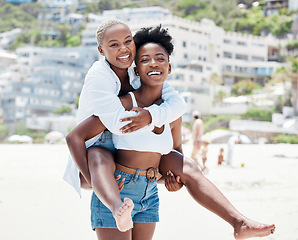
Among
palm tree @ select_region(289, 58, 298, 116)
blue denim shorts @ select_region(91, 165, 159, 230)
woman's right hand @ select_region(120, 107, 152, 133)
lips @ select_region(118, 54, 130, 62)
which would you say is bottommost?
palm tree @ select_region(289, 58, 298, 116)

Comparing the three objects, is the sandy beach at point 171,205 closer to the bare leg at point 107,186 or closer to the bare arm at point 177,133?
the bare arm at point 177,133

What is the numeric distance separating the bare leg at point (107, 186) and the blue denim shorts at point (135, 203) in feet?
0.63

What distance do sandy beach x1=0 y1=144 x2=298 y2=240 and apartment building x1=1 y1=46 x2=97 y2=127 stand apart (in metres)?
44.0

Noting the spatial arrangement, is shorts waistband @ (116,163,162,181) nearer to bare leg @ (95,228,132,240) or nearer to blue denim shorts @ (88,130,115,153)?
blue denim shorts @ (88,130,115,153)

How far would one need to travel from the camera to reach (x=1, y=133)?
54.7 m

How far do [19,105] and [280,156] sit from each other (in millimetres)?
44248

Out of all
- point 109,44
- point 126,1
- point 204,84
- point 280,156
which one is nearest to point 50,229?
point 109,44

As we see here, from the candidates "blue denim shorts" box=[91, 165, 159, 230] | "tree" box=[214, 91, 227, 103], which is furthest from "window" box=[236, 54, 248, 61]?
"blue denim shorts" box=[91, 165, 159, 230]

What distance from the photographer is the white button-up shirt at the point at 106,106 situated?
92.0 inches

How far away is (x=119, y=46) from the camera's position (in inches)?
97.0

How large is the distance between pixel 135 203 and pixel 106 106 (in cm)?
55

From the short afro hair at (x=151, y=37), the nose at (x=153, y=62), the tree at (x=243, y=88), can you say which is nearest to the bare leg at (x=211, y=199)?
the nose at (x=153, y=62)

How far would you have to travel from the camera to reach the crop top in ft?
8.06

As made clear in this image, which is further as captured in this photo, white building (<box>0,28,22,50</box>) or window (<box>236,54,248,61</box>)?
white building (<box>0,28,22,50</box>)
